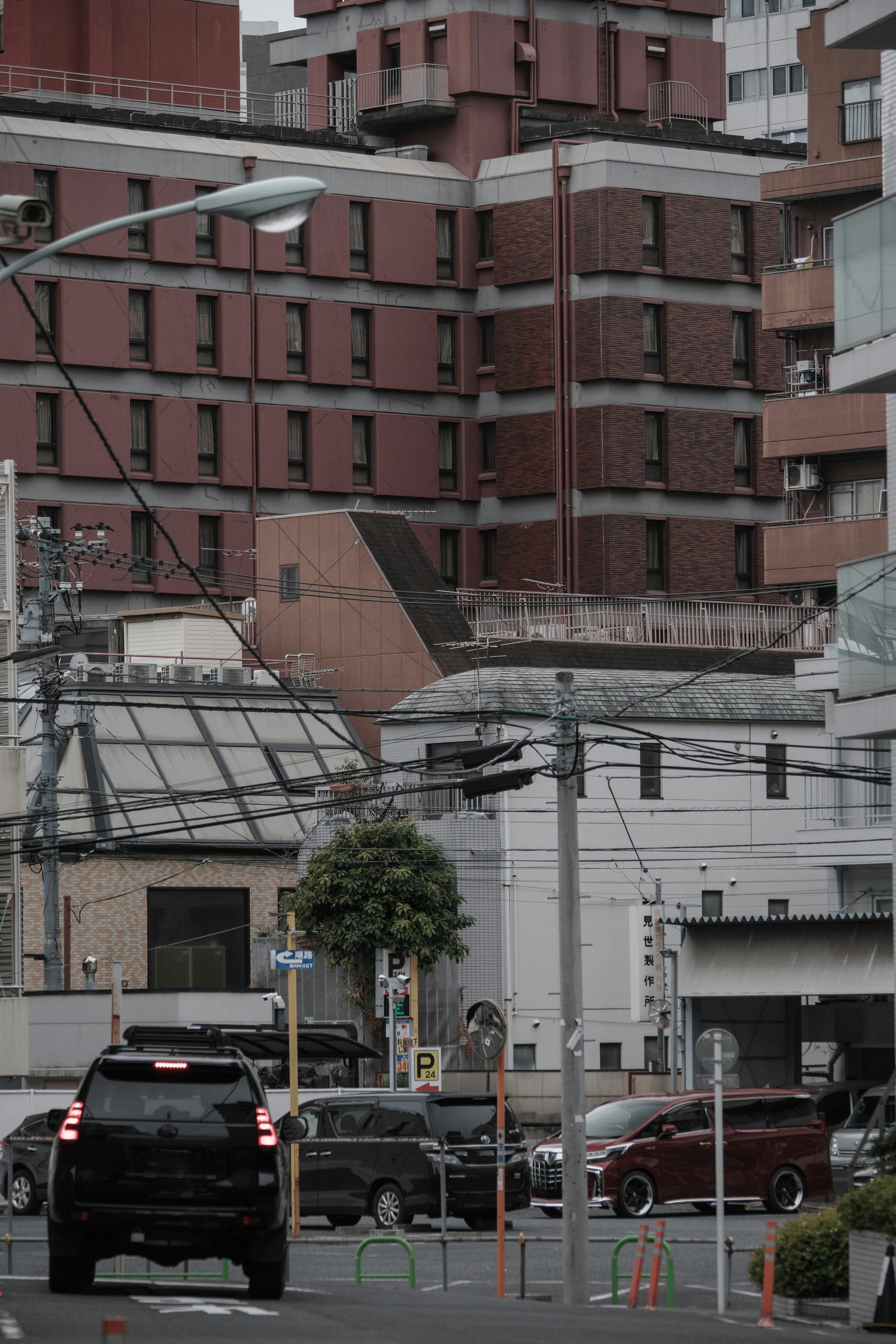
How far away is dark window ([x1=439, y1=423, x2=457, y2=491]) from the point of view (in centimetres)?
7788

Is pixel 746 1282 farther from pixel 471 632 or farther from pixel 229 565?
pixel 229 565

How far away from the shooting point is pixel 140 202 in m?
72.9

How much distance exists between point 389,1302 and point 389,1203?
11923mm

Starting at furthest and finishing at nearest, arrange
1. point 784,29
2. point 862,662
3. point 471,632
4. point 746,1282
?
point 784,29 → point 471,632 → point 746,1282 → point 862,662

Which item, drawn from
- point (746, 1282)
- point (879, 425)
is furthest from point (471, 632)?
point (746, 1282)

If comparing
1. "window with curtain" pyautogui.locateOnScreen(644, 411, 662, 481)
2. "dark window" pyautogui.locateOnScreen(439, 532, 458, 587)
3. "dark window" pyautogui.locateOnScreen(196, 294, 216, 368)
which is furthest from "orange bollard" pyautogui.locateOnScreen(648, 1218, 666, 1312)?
"dark window" pyautogui.locateOnScreen(439, 532, 458, 587)

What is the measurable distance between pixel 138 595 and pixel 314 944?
857 inches

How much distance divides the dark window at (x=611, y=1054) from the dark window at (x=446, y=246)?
30829 millimetres

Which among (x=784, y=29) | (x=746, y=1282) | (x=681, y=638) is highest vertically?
(x=784, y=29)

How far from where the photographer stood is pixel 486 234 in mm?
78125

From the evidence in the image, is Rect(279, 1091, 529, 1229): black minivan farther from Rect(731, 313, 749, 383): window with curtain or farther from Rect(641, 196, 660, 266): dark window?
Rect(731, 313, 749, 383): window with curtain

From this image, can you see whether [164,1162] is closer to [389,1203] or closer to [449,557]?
[389,1203]

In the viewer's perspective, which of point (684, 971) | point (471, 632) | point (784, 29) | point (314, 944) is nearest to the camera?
point (684, 971)

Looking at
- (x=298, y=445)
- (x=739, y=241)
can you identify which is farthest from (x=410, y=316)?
(x=739, y=241)
